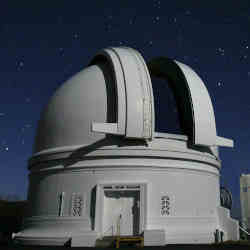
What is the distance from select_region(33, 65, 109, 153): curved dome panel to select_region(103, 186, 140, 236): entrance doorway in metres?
2.61

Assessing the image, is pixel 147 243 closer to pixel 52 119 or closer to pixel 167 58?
pixel 52 119

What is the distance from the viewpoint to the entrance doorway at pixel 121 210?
13555 mm

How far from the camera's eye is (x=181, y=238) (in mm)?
13508

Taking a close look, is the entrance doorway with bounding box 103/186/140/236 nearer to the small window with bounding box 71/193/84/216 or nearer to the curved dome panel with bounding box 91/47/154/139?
the small window with bounding box 71/193/84/216

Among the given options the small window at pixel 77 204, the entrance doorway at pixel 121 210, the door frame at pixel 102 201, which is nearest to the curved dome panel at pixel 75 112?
the door frame at pixel 102 201

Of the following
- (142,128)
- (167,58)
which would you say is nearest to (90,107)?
(142,128)

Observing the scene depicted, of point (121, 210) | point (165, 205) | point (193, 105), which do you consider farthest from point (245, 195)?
point (121, 210)

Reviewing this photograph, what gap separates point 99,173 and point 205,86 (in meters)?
7.63

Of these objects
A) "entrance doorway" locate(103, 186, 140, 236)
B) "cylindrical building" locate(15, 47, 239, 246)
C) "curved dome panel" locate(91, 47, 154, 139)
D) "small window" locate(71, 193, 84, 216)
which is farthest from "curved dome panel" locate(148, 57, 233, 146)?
"small window" locate(71, 193, 84, 216)

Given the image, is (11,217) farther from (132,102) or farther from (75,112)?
(132,102)

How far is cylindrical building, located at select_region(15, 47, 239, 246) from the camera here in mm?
13680

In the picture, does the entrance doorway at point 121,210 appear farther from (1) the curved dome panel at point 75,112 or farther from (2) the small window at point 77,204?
(1) the curved dome panel at point 75,112

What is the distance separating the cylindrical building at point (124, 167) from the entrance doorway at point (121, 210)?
0.13 ft

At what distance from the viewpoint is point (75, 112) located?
1564 cm
